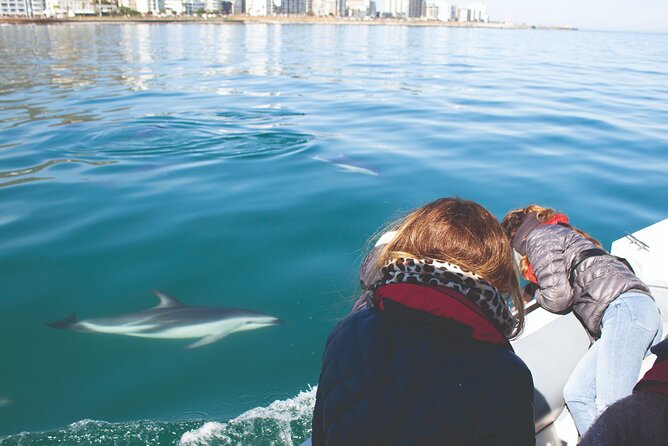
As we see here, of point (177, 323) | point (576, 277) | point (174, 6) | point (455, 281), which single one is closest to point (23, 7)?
point (174, 6)

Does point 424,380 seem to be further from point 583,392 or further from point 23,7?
point 23,7

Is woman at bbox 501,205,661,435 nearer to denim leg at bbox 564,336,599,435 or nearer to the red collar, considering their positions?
denim leg at bbox 564,336,599,435

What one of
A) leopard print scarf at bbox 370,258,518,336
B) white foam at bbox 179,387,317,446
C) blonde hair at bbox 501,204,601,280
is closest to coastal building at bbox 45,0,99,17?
blonde hair at bbox 501,204,601,280

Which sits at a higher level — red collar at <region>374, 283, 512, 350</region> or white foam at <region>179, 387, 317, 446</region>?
red collar at <region>374, 283, 512, 350</region>

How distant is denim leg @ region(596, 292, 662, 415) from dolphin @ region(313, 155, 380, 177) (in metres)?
5.82

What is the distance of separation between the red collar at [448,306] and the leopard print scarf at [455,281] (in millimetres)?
41

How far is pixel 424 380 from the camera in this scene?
1735 millimetres

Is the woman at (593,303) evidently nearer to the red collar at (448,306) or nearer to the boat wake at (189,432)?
the red collar at (448,306)

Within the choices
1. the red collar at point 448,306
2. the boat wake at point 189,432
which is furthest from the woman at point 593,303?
the boat wake at point 189,432

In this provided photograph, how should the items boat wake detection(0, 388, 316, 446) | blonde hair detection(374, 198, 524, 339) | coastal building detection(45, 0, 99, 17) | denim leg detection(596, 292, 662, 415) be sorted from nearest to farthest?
blonde hair detection(374, 198, 524, 339) → denim leg detection(596, 292, 662, 415) → boat wake detection(0, 388, 316, 446) → coastal building detection(45, 0, 99, 17)

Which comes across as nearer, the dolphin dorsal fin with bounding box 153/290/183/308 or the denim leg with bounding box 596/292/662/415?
the denim leg with bounding box 596/292/662/415

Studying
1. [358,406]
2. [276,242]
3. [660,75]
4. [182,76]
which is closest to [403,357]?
[358,406]

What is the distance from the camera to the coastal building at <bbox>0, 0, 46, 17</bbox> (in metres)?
152

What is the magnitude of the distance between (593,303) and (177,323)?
351cm
